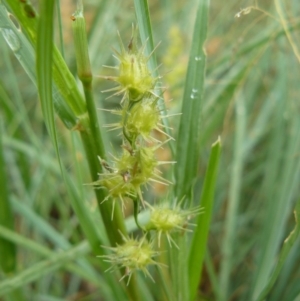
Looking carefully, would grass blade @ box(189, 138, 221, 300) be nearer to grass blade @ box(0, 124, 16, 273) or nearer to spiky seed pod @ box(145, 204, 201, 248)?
spiky seed pod @ box(145, 204, 201, 248)

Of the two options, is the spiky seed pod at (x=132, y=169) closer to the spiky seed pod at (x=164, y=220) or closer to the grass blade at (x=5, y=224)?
the spiky seed pod at (x=164, y=220)

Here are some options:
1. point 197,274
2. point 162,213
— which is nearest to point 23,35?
point 162,213

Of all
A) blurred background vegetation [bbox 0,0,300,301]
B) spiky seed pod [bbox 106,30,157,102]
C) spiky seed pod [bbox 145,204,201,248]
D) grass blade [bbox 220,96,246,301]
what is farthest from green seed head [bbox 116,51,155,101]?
grass blade [bbox 220,96,246,301]

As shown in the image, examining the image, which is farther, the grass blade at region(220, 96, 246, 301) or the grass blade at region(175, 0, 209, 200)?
the grass blade at region(220, 96, 246, 301)

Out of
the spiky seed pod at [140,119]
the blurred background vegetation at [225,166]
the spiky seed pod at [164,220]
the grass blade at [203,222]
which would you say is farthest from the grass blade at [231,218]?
the spiky seed pod at [140,119]

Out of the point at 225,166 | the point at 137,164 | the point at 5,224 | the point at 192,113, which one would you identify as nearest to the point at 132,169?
the point at 137,164

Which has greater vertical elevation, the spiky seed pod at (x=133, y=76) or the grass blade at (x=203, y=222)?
the spiky seed pod at (x=133, y=76)

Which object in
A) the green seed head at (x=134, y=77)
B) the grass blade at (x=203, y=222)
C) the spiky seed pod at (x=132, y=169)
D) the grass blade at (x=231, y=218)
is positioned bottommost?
the grass blade at (x=231, y=218)
